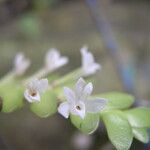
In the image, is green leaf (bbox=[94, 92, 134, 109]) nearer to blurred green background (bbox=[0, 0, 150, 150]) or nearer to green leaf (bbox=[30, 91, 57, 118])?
green leaf (bbox=[30, 91, 57, 118])

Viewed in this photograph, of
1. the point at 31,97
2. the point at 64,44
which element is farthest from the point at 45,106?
the point at 64,44

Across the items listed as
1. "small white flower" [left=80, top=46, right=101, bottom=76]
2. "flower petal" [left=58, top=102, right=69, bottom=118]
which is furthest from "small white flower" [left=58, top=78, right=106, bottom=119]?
"small white flower" [left=80, top=46, right=101, bottom=76]

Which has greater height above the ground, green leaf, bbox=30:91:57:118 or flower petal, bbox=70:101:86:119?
flower petal, bbox=70:101:86:119

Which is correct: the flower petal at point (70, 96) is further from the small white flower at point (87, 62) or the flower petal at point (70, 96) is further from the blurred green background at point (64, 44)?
the blurred green background at point (64, 44)

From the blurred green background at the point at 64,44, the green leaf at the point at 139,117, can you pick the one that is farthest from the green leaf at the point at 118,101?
the blurred green background at the point at 64,44

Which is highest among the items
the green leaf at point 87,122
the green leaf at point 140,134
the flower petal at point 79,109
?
the flower petal at point 79,109

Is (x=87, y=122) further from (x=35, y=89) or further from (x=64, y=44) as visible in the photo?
(x=64, y=44)
